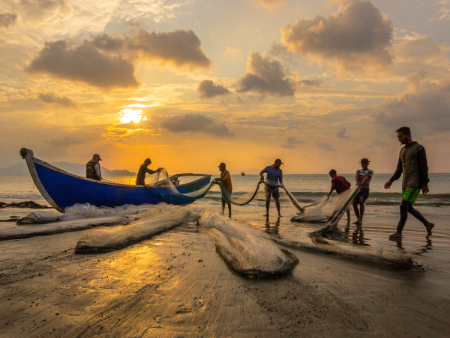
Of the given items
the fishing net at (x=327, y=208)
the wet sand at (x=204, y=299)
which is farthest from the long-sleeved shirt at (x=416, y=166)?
the wet sand at (x=204, y=299)

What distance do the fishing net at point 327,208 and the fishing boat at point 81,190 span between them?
5.28 meters

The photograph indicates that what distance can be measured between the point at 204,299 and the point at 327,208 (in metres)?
6.08

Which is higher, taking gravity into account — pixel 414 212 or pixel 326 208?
pixel 414 212

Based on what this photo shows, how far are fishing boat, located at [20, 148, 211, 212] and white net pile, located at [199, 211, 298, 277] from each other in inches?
245

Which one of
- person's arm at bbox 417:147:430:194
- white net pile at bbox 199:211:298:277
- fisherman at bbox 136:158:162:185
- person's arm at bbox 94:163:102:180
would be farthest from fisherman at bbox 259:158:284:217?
person's arm at bbox 94:163:102:180

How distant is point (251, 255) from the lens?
3.27 meters

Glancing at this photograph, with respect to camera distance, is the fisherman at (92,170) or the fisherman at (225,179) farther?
the fisherman at (225,179)

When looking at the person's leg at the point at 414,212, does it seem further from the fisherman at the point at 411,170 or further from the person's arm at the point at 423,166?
the person's arm at the point at 423,166

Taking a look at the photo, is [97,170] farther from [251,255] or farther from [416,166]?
[416,166]

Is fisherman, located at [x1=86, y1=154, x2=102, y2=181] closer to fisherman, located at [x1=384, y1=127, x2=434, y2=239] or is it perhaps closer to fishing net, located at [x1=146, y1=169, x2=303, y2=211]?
fishing net, located at [x1=146, y1=169, x2=303, y2=211]

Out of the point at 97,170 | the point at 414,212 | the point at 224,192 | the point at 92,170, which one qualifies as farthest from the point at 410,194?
the point at 92,170

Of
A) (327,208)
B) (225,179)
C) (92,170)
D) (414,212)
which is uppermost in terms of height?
(92,170)

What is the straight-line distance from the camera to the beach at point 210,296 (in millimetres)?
1980

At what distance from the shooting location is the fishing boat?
26.5 ft
